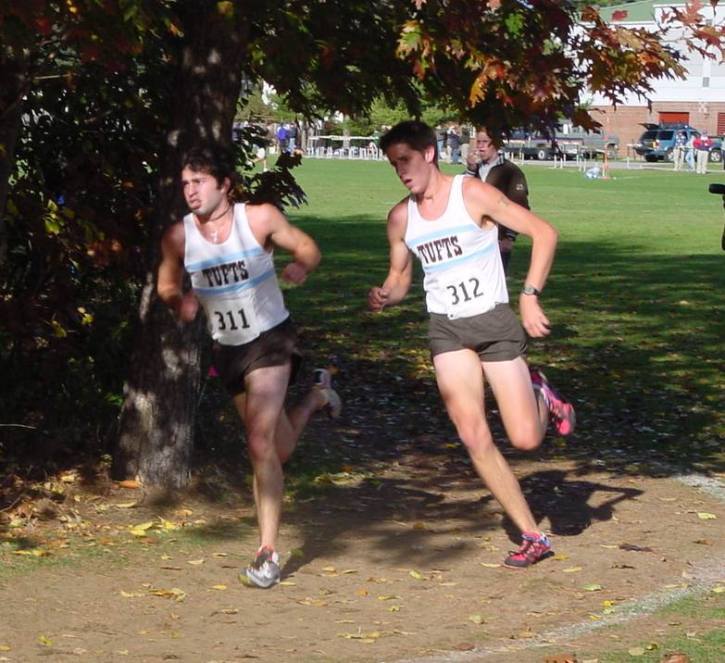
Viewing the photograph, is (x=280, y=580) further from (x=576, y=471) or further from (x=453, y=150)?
(x=453, y=150)

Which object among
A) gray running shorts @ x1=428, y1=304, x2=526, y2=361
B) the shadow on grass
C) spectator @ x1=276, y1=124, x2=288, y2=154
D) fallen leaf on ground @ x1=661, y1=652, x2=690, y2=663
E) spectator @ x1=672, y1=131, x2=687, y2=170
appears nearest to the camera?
fallen leaf on ground @ x1=661, y1=652, x2=690, y2=663

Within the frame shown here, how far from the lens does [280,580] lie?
733 cm

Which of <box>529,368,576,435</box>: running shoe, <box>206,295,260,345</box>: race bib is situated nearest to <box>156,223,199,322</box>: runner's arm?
<box>206,295,260,345</box>: race bib

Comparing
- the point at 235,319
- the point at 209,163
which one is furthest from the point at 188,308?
the point at 209,163

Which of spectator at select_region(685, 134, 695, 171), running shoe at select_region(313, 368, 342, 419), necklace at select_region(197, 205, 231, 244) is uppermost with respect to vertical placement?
necklace at select_region(197, 205, 231, 244)

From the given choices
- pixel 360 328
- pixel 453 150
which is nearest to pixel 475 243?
pixel 360 328

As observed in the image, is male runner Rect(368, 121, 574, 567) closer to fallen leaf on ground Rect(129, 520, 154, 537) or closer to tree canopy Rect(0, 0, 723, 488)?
tree canopy Rect(0, 0, 723, 488)

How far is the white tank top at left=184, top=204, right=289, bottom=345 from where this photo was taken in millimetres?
7055

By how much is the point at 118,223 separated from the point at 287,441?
2006mm

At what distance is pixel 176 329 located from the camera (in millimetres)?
8602

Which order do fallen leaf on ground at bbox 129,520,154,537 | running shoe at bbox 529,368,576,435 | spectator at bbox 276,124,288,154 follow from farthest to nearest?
spectator at bbox 276,124,288,154, fallen leaf on ground at bbox 129,520,154,537, running shoe at bbox 529,368,576,435

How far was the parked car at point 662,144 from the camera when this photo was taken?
275ft

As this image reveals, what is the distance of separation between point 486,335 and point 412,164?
2.77 ft

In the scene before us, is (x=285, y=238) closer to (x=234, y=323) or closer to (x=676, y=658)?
(x=234, y=323)
